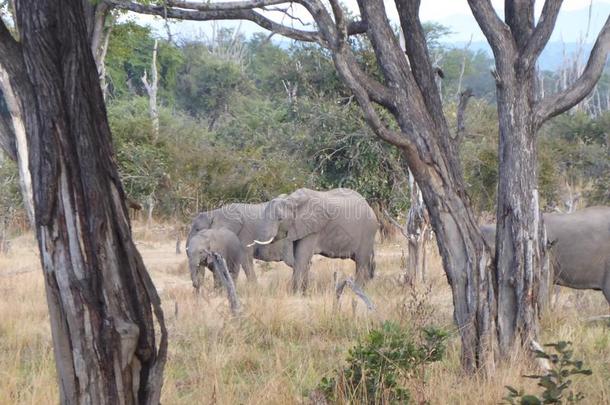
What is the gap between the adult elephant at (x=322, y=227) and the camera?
41.2ft

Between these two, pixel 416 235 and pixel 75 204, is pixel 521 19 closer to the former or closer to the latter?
pixel 75 204

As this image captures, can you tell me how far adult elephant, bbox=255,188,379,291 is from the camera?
1255 centimetres

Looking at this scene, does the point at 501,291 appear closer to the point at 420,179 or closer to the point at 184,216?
the point at 420,179

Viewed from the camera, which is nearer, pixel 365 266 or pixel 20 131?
pixel 20 131

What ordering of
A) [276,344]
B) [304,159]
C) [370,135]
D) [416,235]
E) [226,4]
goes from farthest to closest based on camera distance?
[304,159], [370,135], [416,235], [276,344], [226,4]

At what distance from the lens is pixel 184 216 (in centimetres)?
1769

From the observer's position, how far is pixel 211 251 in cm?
1155

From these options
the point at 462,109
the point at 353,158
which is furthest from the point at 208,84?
the point at 462,109

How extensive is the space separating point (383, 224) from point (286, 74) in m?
5.96

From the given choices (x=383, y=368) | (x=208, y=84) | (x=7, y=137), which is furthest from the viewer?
(x=208, y=84)

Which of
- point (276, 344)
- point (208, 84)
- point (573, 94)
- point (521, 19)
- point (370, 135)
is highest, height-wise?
point (208, 84)

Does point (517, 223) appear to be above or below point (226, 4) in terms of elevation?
below

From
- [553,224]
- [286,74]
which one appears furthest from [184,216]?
[553,224]

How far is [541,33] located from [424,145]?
1098 mm
